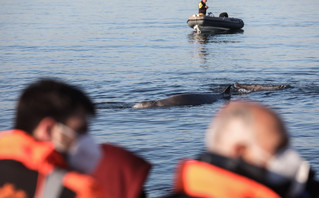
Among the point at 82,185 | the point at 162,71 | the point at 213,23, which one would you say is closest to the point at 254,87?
the point at 162,71

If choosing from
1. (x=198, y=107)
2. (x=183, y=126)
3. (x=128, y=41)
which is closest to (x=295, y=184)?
(x=183, y=126)

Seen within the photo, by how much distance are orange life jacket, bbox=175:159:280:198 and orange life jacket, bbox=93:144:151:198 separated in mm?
609

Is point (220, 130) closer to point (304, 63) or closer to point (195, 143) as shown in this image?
point (195, 143)

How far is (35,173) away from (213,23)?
42.6m

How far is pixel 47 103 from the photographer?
307 centimetres

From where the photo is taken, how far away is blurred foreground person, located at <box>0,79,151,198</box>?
9.91ft

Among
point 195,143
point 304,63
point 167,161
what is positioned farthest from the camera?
point 304,63

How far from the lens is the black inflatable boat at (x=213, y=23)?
1770 inches

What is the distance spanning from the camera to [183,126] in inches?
637

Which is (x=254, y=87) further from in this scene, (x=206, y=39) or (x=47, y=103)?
(x=206, y=39)

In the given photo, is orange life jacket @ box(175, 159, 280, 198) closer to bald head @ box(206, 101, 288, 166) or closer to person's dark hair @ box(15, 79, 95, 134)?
bald head @ box(206, 101, 288, 166)

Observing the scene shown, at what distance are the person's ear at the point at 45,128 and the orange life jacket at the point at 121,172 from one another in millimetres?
663

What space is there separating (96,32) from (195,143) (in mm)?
35556

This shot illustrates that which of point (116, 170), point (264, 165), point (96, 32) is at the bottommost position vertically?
point (96, 32)
